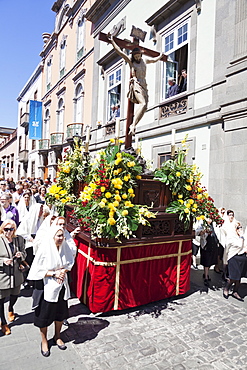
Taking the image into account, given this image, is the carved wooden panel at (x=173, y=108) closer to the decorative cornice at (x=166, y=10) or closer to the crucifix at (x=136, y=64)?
the decorative cornice at (x=166, y=10)

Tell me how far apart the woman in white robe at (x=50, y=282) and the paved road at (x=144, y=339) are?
29 centimetres

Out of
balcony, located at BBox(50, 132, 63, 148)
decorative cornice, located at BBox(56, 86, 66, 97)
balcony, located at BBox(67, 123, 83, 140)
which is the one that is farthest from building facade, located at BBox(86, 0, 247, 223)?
balcony, located at BBox(50, 132, 63, 148)

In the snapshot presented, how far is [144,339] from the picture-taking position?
3.70 meters

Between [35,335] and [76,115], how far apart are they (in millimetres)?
16267

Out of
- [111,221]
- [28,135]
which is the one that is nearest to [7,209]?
[111,221]

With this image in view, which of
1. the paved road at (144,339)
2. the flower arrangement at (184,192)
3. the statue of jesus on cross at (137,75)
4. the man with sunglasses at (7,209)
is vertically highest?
the statue of jesus on cross at (137,75)

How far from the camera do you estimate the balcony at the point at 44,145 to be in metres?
22.8

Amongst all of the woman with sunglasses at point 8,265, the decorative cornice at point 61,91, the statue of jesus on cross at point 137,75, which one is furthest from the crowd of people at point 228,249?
the decorative cornice at point 61,91

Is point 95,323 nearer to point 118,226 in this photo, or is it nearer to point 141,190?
point 118,226

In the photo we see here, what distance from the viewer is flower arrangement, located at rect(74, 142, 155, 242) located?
13.1 feet

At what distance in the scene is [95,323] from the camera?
4.10 meters

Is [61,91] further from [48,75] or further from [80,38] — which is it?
[48,75]

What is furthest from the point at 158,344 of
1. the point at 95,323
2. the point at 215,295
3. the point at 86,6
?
the point at 86,6

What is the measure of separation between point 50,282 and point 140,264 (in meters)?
→ 1.71
